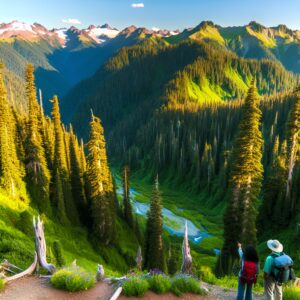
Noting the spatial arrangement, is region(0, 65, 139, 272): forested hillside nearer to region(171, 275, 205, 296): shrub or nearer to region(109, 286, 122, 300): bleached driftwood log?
region(171, 275, 205, 296): shrub

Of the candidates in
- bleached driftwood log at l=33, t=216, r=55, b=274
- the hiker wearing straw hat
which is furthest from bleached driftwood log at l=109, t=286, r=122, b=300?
the hiker wearing straw hat

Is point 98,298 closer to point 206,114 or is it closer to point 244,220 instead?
point 244,220

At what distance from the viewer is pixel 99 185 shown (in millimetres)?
51750

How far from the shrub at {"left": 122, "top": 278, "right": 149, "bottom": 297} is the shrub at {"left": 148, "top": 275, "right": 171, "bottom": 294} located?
1.68ft

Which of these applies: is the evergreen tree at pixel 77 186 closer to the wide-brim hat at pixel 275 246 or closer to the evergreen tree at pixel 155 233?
the evergreen tree at pixel 155 233

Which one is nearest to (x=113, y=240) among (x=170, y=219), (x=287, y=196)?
(x=287, y=196)

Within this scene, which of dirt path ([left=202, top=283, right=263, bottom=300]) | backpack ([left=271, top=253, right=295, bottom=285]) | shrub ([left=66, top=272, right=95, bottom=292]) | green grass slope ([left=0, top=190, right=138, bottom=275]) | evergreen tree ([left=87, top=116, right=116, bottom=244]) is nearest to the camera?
backpack ([left=271, top=253, right=295, bottom=285])

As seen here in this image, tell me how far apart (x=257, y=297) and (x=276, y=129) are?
143334 mm

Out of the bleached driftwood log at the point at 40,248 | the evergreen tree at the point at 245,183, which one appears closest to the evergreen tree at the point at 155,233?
the evergreen tree at the point at 245,183

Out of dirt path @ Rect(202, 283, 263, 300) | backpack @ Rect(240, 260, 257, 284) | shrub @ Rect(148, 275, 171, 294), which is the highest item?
backpack @ Rect(240, 260, 257, 284)

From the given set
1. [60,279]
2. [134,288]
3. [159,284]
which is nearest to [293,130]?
[159,284]

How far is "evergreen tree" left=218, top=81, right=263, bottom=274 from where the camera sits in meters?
37.0

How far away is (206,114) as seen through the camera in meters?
180

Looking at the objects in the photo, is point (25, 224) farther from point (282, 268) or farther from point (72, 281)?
point (282, 268)
